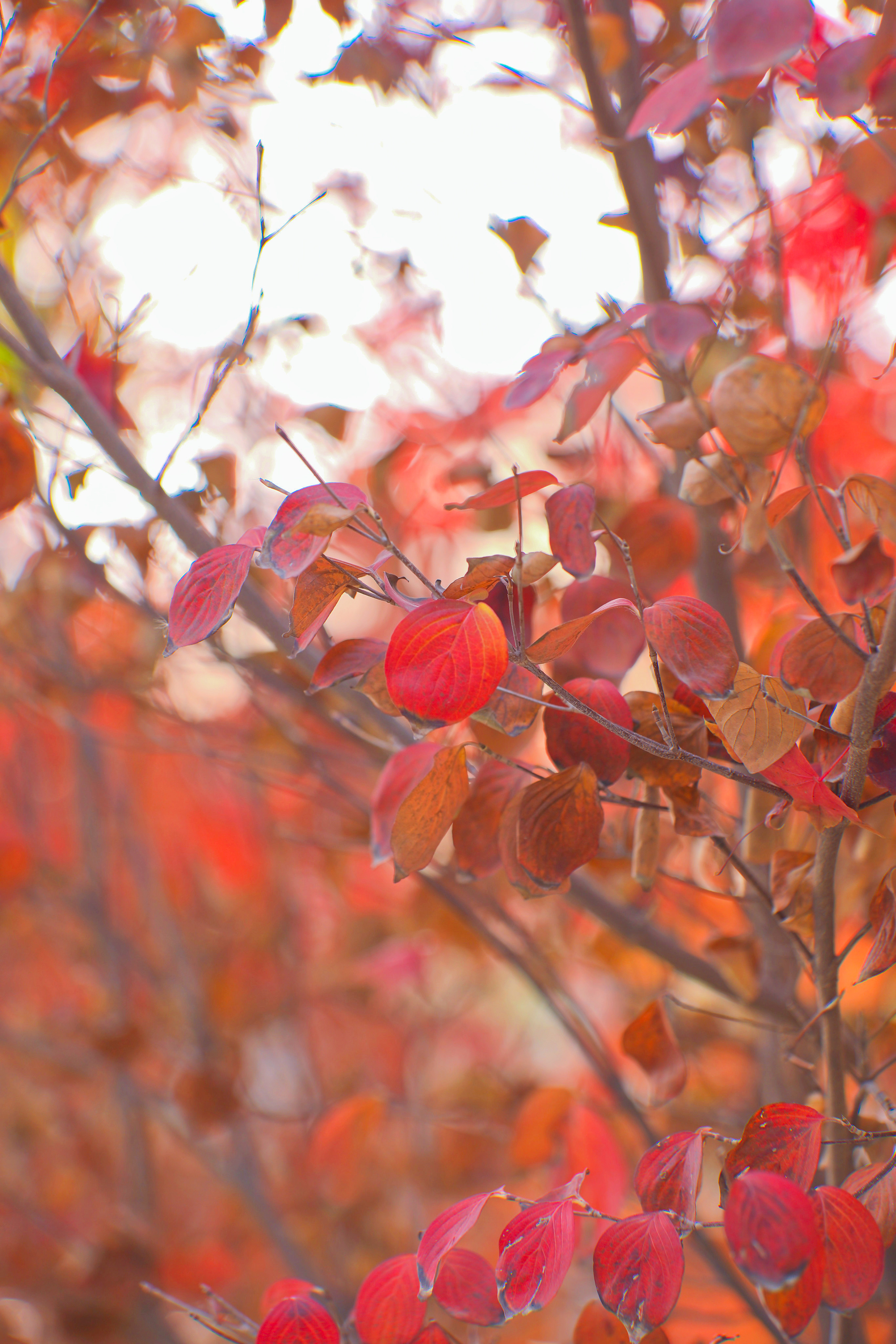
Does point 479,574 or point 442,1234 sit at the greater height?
point 479,574

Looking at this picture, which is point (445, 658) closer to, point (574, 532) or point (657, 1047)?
point (574, 532)

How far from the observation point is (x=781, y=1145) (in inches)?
17.3

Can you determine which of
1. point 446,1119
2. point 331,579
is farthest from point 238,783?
point 331,579

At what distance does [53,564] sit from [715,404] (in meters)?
0.80

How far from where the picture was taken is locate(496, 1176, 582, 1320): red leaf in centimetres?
42

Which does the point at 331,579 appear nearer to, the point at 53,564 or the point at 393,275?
the point at 53,564

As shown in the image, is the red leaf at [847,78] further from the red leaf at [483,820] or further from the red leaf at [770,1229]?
the red leaf at [770,1229]

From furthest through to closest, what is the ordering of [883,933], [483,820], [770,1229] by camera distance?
[483,820], [883,933], [770,1229]

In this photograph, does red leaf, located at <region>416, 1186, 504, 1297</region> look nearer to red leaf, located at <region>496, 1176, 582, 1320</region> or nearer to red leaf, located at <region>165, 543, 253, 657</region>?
red leaf, located at <region>496, 1176, 582, 1320</region>

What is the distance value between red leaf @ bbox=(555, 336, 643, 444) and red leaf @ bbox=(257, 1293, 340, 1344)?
1.89 feet

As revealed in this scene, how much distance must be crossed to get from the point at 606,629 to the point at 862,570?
250mm

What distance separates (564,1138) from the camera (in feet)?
3.23

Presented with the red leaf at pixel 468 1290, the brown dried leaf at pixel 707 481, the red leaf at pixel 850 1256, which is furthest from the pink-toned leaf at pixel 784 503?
the red leaf at pixel 468 1290

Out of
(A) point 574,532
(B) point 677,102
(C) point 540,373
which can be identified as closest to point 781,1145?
(A) point 574,532
